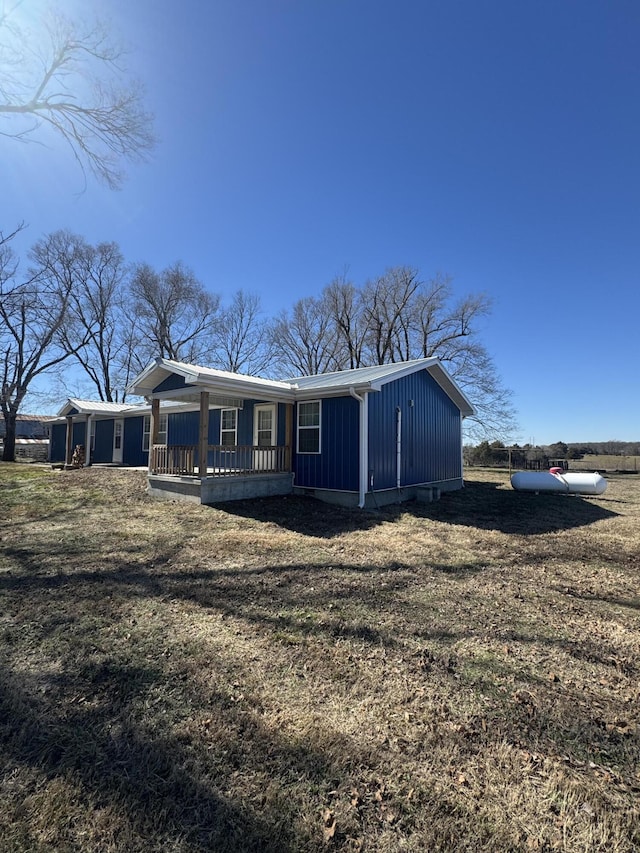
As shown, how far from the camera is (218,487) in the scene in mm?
9711

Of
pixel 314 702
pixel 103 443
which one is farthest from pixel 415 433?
pixel 103 443

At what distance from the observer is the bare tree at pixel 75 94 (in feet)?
25.2

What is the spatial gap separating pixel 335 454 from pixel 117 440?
1393 cm

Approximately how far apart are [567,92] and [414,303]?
19109mm

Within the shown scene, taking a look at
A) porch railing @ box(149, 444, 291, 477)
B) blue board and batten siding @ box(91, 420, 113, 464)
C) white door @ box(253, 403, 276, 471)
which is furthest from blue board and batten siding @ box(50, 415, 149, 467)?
white door @ box(253, 403, 276, 471)

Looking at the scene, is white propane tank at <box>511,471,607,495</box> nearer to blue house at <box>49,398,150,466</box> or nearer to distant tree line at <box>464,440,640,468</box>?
distant tree line at <box>464,440,640,468</box>

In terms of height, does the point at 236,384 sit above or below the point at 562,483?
above

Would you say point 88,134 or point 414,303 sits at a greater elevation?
point 414,303

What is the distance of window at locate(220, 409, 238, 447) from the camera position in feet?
41.2

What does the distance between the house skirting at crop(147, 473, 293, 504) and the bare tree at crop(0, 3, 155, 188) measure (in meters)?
7.32

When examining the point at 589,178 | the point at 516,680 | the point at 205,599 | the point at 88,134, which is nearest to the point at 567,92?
the point at 589,178

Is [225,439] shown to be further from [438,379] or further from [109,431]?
[109,431]

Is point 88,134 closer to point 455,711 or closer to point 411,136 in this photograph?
Result: point 411,136

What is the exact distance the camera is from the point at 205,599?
4.24 meters
